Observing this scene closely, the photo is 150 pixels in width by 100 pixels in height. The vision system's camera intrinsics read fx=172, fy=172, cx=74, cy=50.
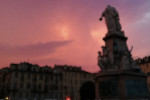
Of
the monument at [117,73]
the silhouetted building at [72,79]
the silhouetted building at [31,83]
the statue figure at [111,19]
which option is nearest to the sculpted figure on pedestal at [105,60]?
the monument at [117,73]

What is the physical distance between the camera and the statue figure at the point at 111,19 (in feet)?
76.1

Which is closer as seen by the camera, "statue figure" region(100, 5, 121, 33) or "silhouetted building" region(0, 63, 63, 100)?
"statue figure" region(100, 5, 121, 33)

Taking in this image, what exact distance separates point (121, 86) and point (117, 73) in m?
1.42

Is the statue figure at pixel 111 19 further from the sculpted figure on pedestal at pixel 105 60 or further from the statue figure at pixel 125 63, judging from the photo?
the statue figure at pixel 125 63

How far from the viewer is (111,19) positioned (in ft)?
77.4

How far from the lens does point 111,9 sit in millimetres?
24141

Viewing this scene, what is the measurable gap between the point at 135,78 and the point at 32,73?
5161 centimetres

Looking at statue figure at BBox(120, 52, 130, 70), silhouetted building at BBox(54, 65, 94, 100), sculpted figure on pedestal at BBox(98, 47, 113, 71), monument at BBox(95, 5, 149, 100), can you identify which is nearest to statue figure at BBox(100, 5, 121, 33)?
monument at BBox(95, 5, 149, 100)

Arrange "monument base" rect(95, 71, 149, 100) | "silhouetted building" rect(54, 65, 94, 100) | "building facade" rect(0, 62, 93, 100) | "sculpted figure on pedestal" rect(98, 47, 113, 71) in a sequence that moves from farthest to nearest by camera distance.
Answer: "silhouetted building" rect(54, 65, 94, 100) → "building facade" rect(0, 62, 93, 100) → "sculpted figure on pedestal" rect(98, 47, 113, 71) → "monument base" rect(95, 71, 149, 100)

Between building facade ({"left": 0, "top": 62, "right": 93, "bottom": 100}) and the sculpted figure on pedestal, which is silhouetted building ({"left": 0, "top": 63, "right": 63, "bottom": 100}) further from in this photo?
the sculpted figure on pedestal

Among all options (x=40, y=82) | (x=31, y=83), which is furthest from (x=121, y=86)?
(x=40, y=82)

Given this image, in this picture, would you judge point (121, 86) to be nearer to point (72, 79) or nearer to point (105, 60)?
point (105, 60)

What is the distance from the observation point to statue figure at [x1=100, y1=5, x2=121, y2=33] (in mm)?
23197

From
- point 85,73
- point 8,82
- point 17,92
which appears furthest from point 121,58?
point 85,73
